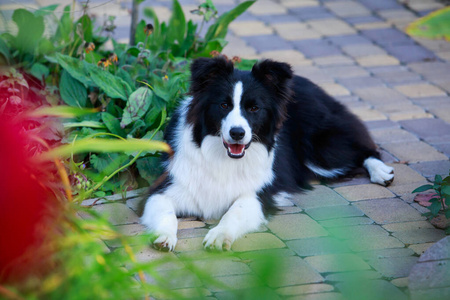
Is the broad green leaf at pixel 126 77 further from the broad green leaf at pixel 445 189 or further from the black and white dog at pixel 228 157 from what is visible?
the broad green leaf at pixel 445 189

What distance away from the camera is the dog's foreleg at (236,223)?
339cm

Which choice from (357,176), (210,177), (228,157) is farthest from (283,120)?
(357,176)

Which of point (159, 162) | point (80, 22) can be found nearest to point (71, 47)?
point (80, 22)

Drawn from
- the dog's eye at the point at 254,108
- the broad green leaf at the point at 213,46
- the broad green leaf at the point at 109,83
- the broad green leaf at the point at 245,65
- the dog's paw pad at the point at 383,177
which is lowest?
the dog's paw pad at the point at 383,177

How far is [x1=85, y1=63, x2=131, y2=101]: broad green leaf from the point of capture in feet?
14.6

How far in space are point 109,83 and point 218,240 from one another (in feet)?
5.52

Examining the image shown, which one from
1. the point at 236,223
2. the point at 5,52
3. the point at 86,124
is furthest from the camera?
the point at 5,52

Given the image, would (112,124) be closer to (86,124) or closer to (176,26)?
(86,124)

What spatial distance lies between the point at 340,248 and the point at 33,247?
86 centimetres

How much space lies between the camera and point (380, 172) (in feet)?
14.0

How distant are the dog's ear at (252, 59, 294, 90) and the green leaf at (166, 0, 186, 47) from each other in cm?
181

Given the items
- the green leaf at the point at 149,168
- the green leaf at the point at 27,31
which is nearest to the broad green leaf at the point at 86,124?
the green leaf at the point at 149,168

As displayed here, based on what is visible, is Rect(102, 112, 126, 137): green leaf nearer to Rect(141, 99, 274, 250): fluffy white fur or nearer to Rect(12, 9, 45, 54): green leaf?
Rect(141, 99, 274, 250): fluffy white fur

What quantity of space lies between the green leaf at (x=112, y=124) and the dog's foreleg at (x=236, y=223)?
3.49 ft
